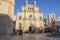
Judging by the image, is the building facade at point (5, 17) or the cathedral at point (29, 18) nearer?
the building facade at point (5, 17)

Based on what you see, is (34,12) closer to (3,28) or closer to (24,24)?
(24,24)

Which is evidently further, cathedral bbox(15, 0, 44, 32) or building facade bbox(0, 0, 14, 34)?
cathedral bbox(15, 0, 44, 32)

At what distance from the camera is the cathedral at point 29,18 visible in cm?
6272

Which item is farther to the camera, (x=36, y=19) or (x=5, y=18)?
(x=36, y=19)

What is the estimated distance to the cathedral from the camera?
62719 millimetres

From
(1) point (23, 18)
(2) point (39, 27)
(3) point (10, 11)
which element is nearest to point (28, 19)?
(1) point (23, 18)

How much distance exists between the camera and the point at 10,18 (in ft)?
65.7

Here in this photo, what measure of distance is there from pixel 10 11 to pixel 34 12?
45.1 metres

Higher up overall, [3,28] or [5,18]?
[5,18]

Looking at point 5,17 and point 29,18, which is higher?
point 29,18

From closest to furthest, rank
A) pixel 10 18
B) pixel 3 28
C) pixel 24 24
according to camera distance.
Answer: pixel 3 28
pixel 10 18
pixel 24 24

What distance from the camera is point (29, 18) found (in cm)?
6391

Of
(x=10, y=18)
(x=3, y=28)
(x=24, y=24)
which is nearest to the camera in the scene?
(x=3, y=28)

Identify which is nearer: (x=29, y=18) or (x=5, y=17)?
(x=5, y=17)
